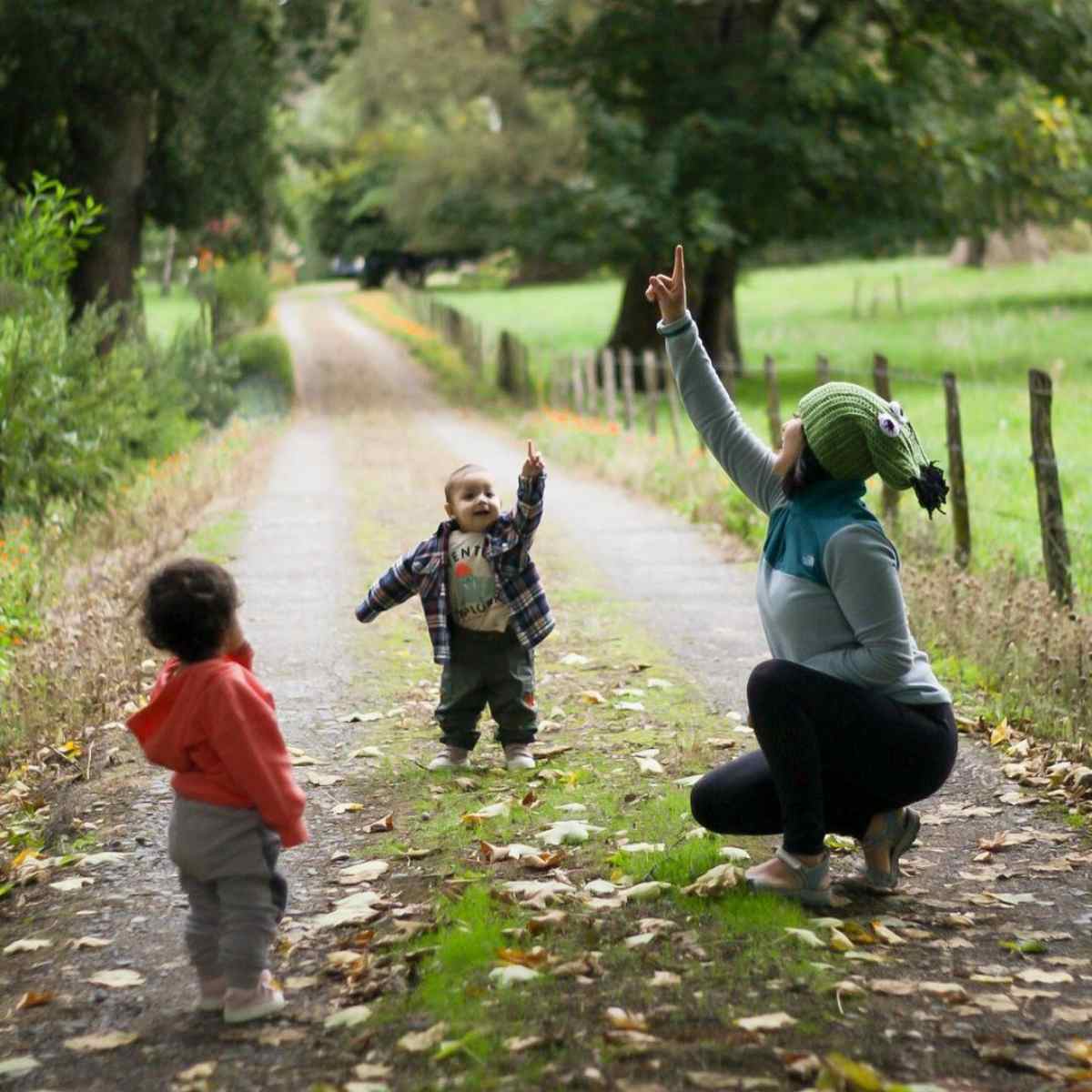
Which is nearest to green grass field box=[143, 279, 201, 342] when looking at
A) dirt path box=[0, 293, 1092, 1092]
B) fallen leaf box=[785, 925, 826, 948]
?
dirt path box=[0, 293, 1092, 1092]

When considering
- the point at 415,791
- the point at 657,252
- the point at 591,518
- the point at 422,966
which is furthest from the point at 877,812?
the point at 657,252

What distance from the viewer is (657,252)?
29.6 m

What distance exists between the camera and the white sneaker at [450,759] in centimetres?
752

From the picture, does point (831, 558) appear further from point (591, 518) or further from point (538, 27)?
point (538, 27)

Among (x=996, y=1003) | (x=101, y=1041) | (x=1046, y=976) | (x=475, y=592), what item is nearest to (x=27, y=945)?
(x=101, y=1041)

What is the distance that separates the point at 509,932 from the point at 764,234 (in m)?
26.4

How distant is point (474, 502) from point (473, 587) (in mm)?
358

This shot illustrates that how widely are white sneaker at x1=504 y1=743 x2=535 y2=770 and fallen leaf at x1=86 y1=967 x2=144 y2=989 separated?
97.8 inches

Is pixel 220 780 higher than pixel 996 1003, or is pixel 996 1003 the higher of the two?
pixel 220 780

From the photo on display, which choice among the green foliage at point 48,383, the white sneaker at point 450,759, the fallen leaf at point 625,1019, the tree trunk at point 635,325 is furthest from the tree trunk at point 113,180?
the fallen leaf at point 625,1019

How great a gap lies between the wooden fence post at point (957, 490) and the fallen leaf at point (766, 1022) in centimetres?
730

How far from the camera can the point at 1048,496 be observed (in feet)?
32.3

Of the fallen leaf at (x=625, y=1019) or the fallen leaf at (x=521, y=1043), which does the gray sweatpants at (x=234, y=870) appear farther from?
the fallen leaf at (x=625, y=1019)

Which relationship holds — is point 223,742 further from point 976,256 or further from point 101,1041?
point 976,256
